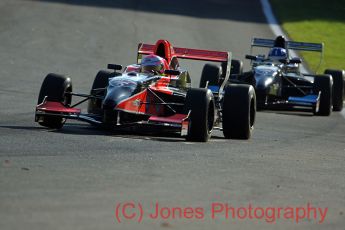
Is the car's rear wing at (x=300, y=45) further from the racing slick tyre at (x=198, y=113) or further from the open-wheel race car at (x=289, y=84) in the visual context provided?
the racing slick tyre at (x=198, y=113)

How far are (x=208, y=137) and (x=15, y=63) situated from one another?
1228 cm

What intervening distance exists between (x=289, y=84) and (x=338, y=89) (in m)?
1.27

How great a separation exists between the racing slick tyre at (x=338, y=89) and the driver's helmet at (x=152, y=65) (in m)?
8.06

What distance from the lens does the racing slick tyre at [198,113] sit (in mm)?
13508

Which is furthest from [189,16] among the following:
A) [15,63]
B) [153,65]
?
[153,65]

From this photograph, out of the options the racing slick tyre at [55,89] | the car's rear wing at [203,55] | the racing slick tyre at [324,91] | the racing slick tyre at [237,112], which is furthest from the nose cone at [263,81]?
the racing slick tyre at [55,89]

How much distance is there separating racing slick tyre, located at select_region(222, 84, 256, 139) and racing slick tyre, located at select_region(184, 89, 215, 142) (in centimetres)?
76

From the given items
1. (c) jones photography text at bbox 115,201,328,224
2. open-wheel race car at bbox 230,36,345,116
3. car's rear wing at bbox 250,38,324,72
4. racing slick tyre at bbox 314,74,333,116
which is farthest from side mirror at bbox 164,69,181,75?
car's rear wing at bbox 250,38,324,72

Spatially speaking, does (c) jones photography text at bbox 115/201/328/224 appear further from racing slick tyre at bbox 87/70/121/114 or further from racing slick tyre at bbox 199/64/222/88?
racing slick tyre at bbox 199/64/222/88

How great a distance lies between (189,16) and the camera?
121 feet

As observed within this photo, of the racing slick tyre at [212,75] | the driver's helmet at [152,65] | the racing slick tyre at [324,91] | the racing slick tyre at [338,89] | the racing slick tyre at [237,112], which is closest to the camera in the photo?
the racing slick tyre at [237,112]

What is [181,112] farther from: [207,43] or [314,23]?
[314,23]

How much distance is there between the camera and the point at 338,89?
2239 cm

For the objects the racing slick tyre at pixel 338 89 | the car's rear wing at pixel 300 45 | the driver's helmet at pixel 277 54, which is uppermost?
the car's rear wing at pixel 300 45
